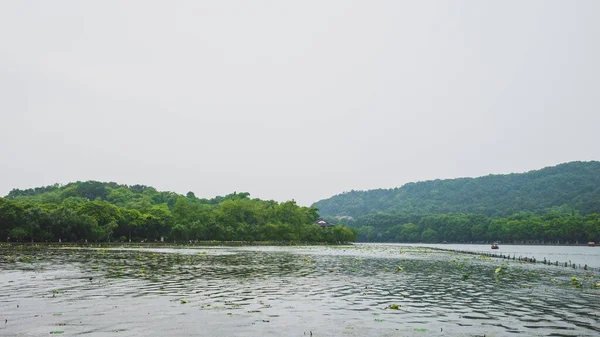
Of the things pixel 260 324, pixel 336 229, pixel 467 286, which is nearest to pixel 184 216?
pixel 336 229

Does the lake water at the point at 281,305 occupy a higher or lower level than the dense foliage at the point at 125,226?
lower

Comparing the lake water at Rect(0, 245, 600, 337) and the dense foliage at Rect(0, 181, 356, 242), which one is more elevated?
the dense foliage at Rect(0, 181, 356, 242)

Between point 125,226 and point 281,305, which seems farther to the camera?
point 125,226

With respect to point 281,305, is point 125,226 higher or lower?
higher

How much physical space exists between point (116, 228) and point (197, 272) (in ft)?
353

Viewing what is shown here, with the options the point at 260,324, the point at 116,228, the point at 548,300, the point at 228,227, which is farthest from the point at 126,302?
the point at 228,227

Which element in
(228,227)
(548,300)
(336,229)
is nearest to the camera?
(548,300)

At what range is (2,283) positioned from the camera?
35.6m

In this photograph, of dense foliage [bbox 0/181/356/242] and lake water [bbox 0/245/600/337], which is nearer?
lake water [bbox 0/245/600/337]

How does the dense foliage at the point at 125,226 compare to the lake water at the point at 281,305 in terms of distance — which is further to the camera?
the dense foliage at the point at 125,226

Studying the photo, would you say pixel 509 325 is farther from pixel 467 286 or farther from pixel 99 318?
pixel 99 318

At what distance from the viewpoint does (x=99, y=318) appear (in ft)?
75.5

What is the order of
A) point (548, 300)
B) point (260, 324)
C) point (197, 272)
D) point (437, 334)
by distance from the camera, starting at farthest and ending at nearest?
point (197, 272), point (548, 300), point (260, 324), point (437, 334)

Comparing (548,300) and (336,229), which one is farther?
(336,229)
